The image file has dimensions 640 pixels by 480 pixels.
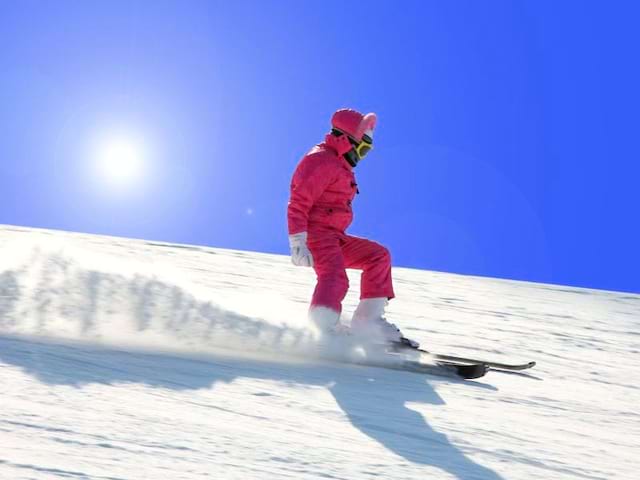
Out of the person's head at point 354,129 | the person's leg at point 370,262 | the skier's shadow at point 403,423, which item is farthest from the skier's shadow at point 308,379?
the person's head at point 354,129

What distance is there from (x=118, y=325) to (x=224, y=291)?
2.59 metres

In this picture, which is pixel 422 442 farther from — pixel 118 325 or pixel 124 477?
pixel 118 325

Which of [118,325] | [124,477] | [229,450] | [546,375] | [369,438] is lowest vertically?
[124,477]

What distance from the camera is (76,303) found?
4.40 meters

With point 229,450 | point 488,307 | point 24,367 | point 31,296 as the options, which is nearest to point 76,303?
point 31,296

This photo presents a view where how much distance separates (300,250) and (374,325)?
663mm

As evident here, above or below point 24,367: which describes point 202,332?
above

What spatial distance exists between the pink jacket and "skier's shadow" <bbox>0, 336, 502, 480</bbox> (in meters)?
1.07

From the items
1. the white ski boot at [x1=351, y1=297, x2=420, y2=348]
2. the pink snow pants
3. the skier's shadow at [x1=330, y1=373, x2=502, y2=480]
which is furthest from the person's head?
the skier's shadow at [x1=330, y1=373, x2=502, y2=480]

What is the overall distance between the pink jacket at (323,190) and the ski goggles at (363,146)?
0.08m

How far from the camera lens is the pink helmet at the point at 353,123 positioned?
529 cm

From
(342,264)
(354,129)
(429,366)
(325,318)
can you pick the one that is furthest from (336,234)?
(429,366)

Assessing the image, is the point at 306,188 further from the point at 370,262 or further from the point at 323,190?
the point at 370,262

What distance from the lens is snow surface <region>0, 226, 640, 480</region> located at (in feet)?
8.18
